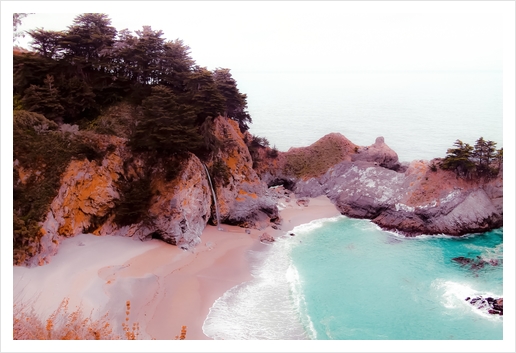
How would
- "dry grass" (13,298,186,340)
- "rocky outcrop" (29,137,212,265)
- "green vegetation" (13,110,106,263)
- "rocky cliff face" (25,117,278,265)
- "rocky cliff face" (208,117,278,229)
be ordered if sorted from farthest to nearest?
Result: "rocky cliff face" (208,117,278,229) < "rocky outcrop" (29,137,212,265) < "rocky cliff face" (25,117,278,265) < "green vegetation" (13,110,106,263) < "dry grass" (13,298,186,340)

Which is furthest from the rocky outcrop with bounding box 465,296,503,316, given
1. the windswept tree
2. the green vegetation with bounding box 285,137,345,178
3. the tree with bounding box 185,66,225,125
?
the windswept tree

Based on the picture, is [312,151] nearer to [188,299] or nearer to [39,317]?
[188,299]

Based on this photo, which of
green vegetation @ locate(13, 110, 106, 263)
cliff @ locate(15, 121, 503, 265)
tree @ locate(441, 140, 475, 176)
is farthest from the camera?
tree @ locate(441, 140, 475, 176)

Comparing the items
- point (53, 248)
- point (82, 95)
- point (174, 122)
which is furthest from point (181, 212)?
point (82, 95)

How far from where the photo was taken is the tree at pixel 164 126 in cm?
1573

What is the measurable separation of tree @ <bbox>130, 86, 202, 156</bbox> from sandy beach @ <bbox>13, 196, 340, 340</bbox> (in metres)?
4.08

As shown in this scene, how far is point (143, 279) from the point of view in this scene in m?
13.2

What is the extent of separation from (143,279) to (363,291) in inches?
300

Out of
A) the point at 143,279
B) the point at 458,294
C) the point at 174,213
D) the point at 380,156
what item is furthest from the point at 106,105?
the point at 458,294

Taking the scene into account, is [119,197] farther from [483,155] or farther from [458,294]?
[483,155]

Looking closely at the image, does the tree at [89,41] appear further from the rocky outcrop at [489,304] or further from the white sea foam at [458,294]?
the rocky outcrop at [489,304]

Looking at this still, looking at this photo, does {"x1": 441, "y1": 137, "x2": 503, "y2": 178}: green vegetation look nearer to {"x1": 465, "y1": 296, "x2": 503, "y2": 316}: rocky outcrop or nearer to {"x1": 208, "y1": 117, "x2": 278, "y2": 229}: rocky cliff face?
{"x1": 465, "y1": 296, "x2": 503, "y2": 316}: rocky outcrop

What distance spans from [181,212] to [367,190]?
446 inches

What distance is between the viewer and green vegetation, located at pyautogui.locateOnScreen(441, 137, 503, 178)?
63.1ft
